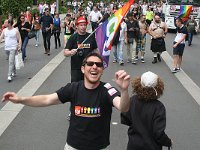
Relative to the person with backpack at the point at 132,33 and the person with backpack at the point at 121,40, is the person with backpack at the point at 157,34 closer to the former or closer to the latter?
the person with backpack at the point at 132,33

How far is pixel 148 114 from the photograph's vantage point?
3.91 meters

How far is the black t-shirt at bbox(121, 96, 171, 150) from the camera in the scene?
3.87 meters

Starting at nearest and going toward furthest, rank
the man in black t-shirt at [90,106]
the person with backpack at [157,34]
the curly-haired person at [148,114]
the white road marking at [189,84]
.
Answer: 1. the man in black t-shirt at [90,106]
2. the curly-haired person at [148,114]
3. the white road marking at [189,84]
4. the person with backpack at [157,34]

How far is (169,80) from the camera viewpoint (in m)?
11.4

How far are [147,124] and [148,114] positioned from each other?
0.34 feet

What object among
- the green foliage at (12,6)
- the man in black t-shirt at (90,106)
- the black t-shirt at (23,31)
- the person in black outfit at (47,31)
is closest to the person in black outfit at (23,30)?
the black t-shirt at (23,31)

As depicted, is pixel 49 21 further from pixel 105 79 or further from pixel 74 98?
pixel 74 98

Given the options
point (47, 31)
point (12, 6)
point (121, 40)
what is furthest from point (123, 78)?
point (12, 6)

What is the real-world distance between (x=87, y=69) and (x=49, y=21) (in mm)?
12738

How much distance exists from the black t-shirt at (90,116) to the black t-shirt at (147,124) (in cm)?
29

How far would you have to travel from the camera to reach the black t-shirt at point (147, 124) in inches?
152

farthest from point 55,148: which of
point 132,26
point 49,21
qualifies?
point 49,21

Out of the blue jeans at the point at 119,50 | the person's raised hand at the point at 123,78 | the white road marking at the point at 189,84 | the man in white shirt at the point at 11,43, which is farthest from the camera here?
the blue jeans at the point at 119,50

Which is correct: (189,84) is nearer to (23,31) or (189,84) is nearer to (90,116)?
(23,31)
